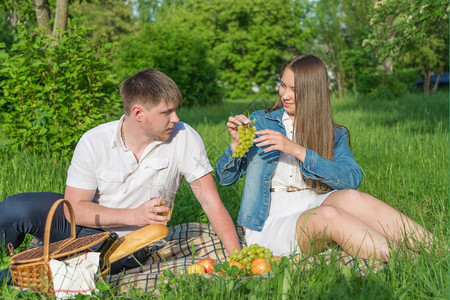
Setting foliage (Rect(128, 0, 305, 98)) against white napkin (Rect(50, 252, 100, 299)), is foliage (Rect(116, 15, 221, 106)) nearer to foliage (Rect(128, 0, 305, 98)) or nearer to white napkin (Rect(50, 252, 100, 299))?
foliage (Rect(128, 0, 305, 98))

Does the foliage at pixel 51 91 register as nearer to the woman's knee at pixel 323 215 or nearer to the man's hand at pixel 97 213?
the man's hand at pixel 97 213

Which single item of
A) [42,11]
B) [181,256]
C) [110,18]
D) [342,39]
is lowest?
[181,256]

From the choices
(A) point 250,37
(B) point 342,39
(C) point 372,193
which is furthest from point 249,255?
(A) point 250,37

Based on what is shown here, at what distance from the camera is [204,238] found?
4156 millimetres

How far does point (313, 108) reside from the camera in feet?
12.0

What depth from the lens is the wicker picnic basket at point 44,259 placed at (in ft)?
9.20

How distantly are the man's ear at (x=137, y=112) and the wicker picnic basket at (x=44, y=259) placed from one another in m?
0.71

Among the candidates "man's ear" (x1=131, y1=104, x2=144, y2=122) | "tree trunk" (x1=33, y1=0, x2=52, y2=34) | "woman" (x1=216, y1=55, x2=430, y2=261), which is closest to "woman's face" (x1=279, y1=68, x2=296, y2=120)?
"woman" (x1=216, y1=55, x2=430, y2=261)

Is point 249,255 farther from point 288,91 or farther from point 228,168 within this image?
point 288,91

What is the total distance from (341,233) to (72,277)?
154 cm

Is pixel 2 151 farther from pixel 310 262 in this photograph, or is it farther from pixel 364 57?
pixel 364 57

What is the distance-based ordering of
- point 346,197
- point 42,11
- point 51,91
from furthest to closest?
point 42,11 → point 51,91 → point 346,197

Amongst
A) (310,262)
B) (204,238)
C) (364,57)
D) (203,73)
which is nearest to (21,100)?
(204,238)

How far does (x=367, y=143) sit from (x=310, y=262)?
16.3 ft
